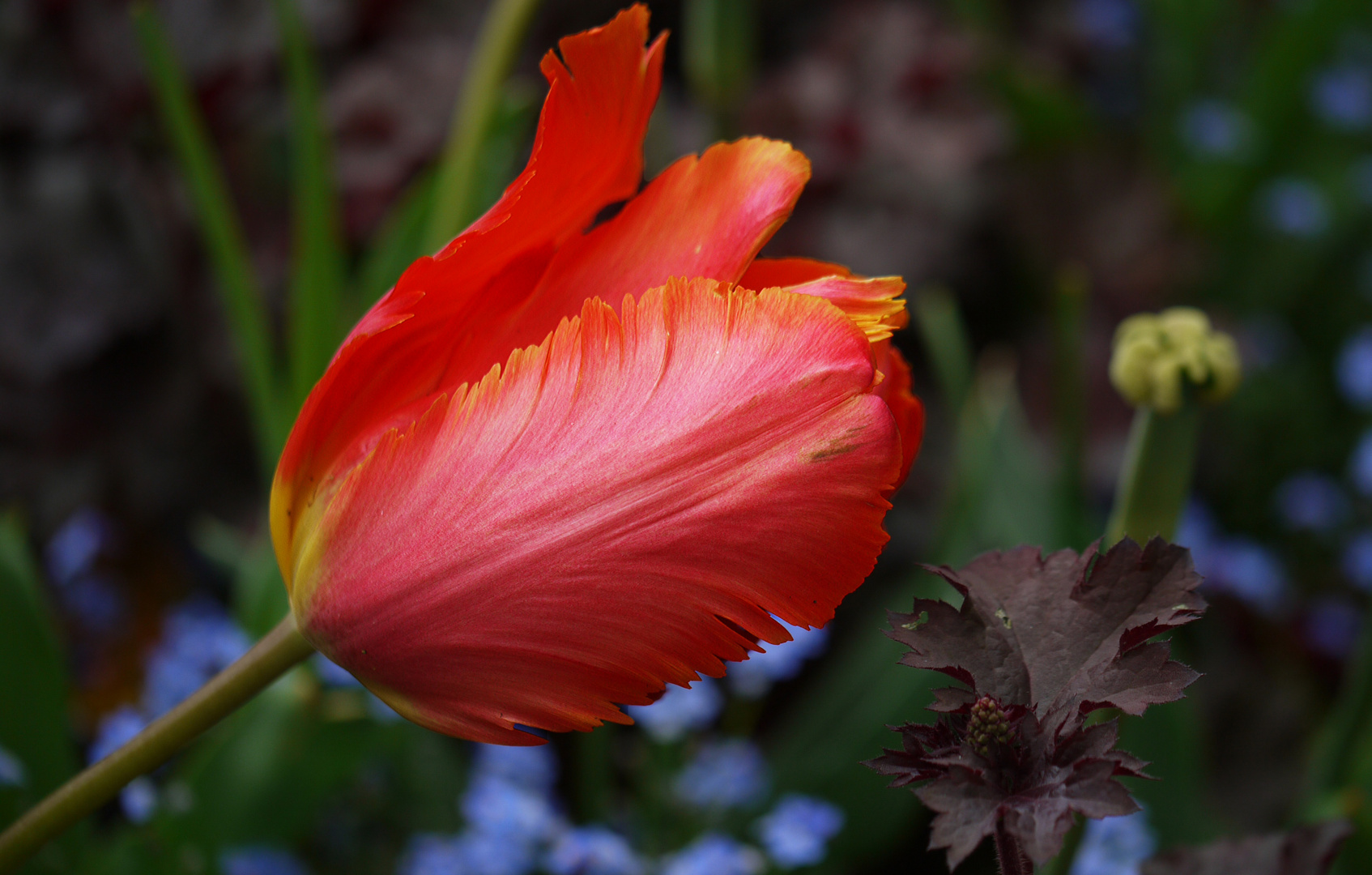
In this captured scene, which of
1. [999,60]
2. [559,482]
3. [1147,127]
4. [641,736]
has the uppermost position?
[559,482]

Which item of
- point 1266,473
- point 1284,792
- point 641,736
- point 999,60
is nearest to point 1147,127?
point 999,60

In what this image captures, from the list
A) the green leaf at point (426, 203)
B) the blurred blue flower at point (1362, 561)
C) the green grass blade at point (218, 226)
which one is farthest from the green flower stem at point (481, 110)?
the blurred blue flower at point (1362, 561)

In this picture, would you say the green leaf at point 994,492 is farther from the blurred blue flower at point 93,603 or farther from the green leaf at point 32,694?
the blurred blue flower at point 93,603

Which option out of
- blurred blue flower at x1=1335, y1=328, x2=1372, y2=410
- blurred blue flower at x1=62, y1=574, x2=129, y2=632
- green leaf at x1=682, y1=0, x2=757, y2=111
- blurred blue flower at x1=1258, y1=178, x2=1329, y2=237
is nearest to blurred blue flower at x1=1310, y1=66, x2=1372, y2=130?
blurred blue flower at x1=1258, y1=178, x2=1329, y2=237

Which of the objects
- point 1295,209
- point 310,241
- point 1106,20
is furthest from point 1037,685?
point 1106,20

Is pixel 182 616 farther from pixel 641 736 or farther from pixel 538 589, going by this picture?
pixel 538 589

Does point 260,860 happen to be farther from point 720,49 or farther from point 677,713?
point 720,49

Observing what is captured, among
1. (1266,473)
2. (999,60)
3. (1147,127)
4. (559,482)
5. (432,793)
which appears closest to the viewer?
(559,482)
